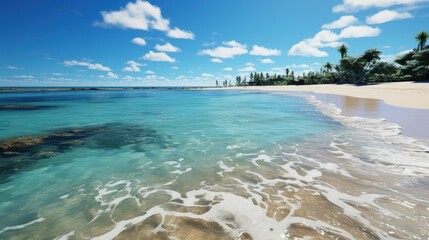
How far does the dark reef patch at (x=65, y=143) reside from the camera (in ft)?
29.8

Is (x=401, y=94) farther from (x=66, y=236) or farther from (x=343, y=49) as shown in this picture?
(x=343, y=49)

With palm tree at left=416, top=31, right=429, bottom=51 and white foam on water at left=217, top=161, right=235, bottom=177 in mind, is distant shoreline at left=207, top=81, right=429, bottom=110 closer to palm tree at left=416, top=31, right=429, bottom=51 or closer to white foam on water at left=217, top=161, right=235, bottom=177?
white foam on water at left=217, top=161, right=235, bottom=177

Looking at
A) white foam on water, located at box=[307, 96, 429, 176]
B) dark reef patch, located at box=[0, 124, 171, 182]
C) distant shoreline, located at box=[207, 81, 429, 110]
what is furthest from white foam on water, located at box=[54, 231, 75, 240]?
distant shoreline, located at box=[207, 81, 429, 110]

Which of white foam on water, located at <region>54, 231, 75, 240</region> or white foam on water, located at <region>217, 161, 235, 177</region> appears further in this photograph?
white foam on water, located at <region>217, 161, 235, 177</region>

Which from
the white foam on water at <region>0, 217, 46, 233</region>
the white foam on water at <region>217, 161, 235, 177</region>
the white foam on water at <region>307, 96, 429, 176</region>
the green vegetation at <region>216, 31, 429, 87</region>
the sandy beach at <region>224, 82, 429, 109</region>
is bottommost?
the white foam on water at <region>217, 161, 235, 177</region>

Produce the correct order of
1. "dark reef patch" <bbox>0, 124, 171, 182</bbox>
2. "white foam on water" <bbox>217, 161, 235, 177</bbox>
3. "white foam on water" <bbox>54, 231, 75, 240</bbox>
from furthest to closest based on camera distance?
"dark reef patch" <bbox>0, 124, 171, 182</bbox> < "white foam on water" <bbox>217, 161, 235, 177</bbox> < "white foam on water" <bbox>54, 231, 75, 240</bbox>

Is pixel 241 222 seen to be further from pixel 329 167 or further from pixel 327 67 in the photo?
pixel 327 67

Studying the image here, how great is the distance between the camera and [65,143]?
38.7 feet

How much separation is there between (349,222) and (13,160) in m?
12.3

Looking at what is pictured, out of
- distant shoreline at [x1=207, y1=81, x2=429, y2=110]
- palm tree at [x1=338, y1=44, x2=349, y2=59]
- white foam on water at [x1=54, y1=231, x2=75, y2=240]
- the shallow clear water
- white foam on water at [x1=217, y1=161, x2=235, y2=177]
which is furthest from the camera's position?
palm tree at [x1=338, y1=44, x2=349, y2=59]

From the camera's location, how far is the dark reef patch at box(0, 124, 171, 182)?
357 inches

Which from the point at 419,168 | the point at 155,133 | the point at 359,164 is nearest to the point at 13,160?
the point at 155,133

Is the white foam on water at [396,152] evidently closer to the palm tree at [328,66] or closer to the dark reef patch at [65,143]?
the dark reef patch at [65,143]

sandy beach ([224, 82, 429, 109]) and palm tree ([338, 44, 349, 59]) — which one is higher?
palm tree ([338, 44, 349, 59])
